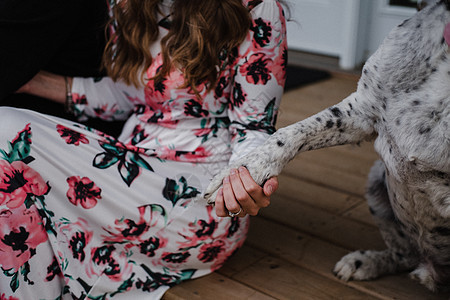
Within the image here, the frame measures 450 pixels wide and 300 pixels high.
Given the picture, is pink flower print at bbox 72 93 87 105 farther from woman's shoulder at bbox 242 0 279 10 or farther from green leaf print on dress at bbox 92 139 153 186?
woman's shoulder at bbox 242 0 279 10

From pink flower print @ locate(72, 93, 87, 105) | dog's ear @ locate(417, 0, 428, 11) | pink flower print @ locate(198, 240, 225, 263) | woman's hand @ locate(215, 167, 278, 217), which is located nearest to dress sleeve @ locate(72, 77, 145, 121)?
pink flower print @ locate(72, 93, 87, 105)

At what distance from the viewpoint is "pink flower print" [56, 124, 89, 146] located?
1.30 meters

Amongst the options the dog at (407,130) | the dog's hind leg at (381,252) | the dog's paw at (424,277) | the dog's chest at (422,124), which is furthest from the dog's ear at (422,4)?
the dog's paw at (424,277)

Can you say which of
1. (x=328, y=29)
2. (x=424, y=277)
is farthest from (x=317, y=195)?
(x=328, y=29)

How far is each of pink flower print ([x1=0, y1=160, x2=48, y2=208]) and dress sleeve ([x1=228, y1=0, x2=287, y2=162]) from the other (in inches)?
18.2

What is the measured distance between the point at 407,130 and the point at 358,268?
55 cm

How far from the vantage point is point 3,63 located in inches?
55.9

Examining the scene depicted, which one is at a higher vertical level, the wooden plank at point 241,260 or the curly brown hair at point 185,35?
the curly brown hair at point 185,35

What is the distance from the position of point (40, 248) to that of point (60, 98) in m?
0.50

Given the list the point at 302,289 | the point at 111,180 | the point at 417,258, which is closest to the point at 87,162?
the point at 111,180

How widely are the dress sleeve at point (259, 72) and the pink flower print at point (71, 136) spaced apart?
0.36 metres

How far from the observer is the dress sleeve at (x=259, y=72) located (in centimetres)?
138

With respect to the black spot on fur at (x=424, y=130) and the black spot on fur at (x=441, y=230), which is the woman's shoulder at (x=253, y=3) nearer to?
the black spot on fur at (x=424, y=130)

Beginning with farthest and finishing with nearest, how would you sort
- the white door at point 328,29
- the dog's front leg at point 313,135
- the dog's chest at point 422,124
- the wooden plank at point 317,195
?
the white door at point 328,29
the wooden plank at point 317,195
the dog's front leg at point 313,135
the dog's chest at point 422,124
